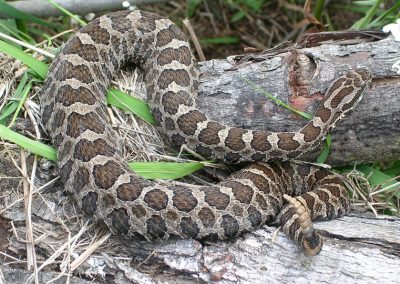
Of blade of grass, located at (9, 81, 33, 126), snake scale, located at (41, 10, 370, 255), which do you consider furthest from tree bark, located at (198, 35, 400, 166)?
blade of grass, located at (9, 81, 33, 126)

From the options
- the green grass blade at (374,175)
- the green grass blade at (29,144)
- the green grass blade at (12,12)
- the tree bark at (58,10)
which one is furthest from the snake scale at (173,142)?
the green grass blade at (12,12)

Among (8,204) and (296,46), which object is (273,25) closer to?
(296,46)

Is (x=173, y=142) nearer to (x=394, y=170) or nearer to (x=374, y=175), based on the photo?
(x=374, y=175)

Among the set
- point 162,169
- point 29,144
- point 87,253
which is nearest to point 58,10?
point 29,144

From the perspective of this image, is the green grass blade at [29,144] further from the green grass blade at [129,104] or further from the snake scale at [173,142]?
the green grass blade at [129,104]

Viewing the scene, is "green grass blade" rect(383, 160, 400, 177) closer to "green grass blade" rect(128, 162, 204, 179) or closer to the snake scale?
the snake scale
